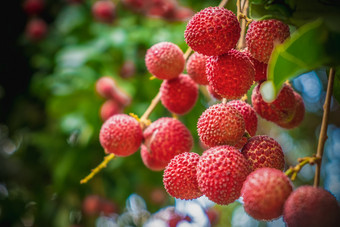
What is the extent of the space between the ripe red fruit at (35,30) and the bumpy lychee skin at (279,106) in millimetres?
1914

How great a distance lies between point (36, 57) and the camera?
7.47 feet

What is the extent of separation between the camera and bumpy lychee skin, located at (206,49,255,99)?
0.66 m

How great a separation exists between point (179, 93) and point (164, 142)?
15cm

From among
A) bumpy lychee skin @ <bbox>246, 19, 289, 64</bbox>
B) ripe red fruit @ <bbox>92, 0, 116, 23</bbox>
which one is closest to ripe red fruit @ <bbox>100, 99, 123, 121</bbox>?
ripe red fruit @ <bbox>92, 0, 116, 23</bbox>

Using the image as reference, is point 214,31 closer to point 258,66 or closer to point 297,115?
point 258,66

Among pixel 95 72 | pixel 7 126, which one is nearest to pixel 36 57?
pixel 7 126

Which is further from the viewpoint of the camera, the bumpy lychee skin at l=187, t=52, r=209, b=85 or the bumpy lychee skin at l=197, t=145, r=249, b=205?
the bumpy lychee skin at l=187, t=52, r=209, b=85

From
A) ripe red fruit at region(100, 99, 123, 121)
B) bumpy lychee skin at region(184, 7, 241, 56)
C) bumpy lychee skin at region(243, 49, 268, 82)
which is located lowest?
ripe red fruit at region(100, 99, 123, 121)

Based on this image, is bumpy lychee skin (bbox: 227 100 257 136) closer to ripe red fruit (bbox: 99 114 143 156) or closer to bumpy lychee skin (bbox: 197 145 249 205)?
bumpy lychee skin (bbox: 197 145 249 205)

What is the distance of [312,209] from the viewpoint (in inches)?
17.6

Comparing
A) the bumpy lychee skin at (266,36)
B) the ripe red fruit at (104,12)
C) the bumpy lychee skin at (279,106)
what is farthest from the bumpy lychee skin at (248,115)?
the ripe red fruit at (104,12)

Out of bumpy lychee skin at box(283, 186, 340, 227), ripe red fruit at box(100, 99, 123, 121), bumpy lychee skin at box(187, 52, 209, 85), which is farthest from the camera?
ripe red fruit at box(100, 99, 123, 121)

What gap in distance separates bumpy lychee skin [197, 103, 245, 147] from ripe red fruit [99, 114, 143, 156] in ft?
0.82

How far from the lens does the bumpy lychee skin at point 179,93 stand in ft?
2.97
